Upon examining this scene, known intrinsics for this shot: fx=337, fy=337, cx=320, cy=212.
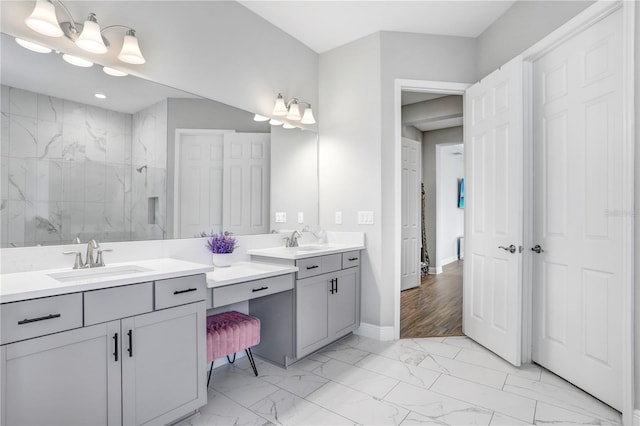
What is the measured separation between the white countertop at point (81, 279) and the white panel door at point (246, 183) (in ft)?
2.28

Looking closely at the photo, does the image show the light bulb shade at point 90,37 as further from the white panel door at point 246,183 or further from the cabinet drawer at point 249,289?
the cabinet drawer at point 249,289

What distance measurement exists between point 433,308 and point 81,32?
403 cm

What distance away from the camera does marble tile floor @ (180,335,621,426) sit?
1.86 m

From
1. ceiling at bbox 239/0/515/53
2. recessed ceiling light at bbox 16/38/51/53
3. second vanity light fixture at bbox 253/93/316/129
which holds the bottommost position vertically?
recessed ceiling light at bbox 16/38/51/53

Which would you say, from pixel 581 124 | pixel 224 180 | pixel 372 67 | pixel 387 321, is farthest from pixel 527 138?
pixel 224 180

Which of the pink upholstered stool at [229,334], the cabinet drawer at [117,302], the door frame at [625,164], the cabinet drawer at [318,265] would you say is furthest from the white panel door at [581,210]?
the cabinet drawer at [117,302]

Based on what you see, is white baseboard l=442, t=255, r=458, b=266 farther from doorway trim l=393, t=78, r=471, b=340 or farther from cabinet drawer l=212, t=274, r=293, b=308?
cabinet drawer l=212, t=274, r=293, b=308

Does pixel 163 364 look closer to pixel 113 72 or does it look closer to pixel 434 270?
pixel 113 72

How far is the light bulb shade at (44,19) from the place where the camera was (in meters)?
1.58

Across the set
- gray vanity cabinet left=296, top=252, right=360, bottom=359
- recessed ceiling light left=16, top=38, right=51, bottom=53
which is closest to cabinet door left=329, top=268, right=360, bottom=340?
gray vanity cabinet left=296, top=252, right=360, bottom=359

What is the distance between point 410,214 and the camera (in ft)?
16.8

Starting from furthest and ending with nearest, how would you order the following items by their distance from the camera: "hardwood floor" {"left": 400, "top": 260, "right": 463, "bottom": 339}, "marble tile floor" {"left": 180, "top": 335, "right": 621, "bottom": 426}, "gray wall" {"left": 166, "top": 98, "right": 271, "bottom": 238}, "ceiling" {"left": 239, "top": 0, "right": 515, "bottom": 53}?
"hardwood floor" {"left": 400, "top": 260, "right": 463, "bottom": 339}, "ceiling" {"left": 239, "top": 0, "right": 515, "bottom": 53}, "gray wall" {"left": 166, "top": 98, "right": 271, "bottom": 238}, "marble tile floor" {"left": 180, "top": 335, "right": 621, "bottom": 426}

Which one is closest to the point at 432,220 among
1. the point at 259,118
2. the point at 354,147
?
the point at 354,147

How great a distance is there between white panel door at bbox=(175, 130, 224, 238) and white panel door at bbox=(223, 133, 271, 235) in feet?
0.22
